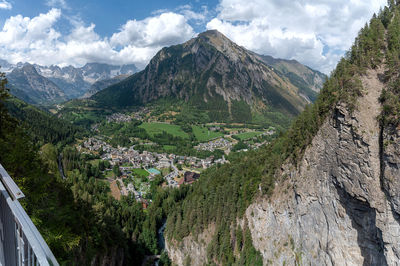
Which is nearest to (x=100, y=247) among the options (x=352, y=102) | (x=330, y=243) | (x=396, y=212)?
(x=330, y=243)

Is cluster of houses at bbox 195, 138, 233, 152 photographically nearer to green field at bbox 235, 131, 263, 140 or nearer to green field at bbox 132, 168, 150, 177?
green field at bbox 235, 131, 263, 140

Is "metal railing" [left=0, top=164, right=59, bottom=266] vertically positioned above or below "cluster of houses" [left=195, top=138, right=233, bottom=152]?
above

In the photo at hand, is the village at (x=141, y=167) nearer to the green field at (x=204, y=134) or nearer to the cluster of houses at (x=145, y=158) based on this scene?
the cluster of houses at (x=145, y=158)

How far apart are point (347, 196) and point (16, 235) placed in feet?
78.6

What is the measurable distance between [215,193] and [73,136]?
13409 cm

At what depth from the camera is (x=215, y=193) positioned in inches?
1897

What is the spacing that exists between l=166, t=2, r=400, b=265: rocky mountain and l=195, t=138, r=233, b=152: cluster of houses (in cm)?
11148

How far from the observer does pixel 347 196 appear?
19.7m

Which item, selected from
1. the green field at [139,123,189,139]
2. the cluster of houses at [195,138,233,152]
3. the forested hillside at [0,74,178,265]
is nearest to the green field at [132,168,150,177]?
the forested hillside at [0,74,178,265]

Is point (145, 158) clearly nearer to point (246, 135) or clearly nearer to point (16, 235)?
point (246, 135)

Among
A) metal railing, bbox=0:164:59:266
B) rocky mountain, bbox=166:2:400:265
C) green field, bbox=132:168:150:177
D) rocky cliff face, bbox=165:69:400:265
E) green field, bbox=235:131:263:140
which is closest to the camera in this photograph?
metal railing, bbox=0:164:59:266

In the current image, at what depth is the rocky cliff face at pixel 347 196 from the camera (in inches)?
639

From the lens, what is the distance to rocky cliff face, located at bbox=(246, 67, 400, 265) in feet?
53.2

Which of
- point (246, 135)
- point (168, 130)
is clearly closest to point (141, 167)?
point (168, 130)
